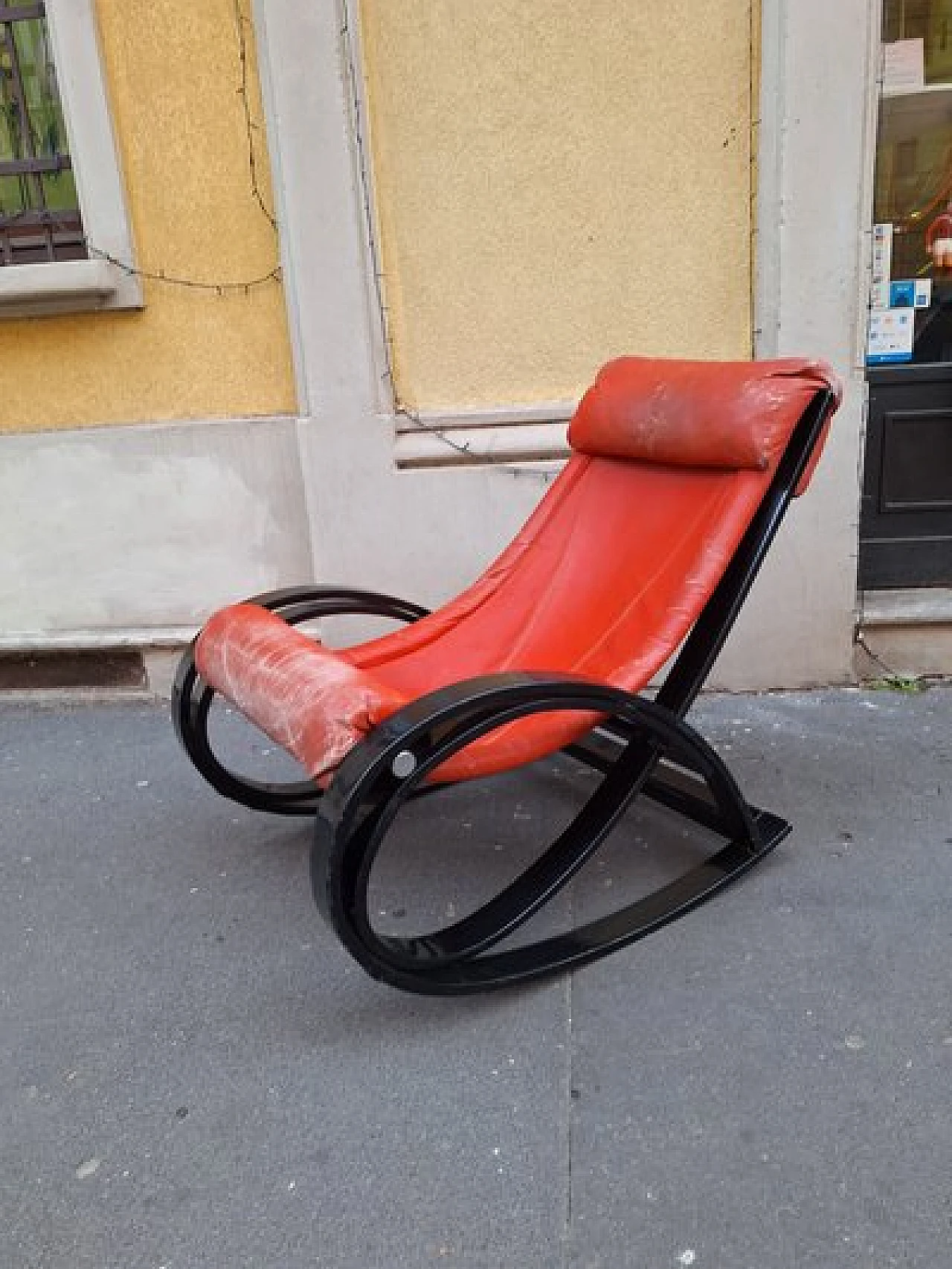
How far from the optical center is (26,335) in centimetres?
311

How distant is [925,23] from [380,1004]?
309 centimetres

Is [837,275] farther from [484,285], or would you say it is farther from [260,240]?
[260,240]

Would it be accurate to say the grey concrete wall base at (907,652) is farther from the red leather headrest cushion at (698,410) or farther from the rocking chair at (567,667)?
the red leather headrest cushion at (698,410)

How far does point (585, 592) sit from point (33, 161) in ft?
7.90

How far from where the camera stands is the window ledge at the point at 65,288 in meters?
2.94

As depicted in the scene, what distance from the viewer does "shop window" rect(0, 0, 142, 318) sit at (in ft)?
9.36

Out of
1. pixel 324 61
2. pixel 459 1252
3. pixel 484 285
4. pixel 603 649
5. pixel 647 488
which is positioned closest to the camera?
pixel 459 1252

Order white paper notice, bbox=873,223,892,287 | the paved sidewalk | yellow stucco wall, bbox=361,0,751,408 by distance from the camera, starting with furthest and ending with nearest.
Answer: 1. white paper notice, bbox=873,223,892,287
2. yellow stucco wall, bbox=361,0,751,408
3. the paved sidewalk

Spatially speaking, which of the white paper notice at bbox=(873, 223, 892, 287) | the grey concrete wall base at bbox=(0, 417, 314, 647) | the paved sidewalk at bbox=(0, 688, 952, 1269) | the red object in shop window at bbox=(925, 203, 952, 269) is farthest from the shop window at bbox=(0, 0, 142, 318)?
the red object in shop window at bbox=(925, 203, 952, 269)

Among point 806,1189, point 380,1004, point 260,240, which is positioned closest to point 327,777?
point 380,1004

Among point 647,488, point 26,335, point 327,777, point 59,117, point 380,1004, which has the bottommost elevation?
point 380,1004

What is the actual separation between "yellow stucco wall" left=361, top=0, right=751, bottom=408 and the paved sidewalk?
1.43m

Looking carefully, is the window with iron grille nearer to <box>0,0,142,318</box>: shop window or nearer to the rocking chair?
<box>0,0,142,318</box>: shop window

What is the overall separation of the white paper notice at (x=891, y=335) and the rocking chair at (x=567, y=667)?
102 cm
